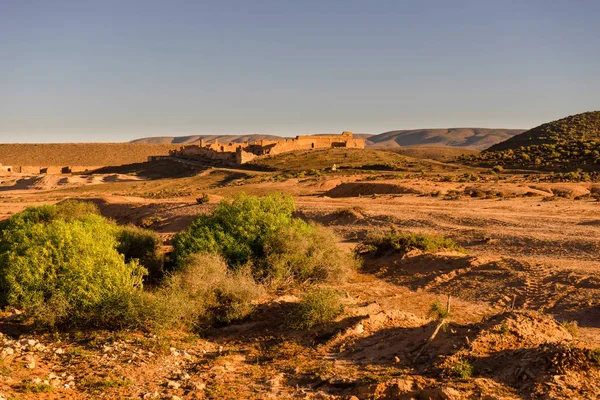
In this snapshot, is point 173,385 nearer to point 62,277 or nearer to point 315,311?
point 315,311

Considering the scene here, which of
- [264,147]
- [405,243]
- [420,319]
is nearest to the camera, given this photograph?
[420,319]

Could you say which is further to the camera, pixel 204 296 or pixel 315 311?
pixel 204 296

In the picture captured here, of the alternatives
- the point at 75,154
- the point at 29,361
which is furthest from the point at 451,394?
the point at 75,154

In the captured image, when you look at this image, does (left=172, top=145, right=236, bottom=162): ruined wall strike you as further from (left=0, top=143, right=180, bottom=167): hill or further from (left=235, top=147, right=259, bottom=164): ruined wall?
(left=0, top=143, right=180, bottom=167): hill

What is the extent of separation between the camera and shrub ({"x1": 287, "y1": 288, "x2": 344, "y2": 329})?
417 inches

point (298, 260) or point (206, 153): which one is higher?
point (206, 153)

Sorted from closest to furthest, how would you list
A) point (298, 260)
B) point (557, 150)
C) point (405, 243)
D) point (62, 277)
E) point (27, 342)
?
point (27, 342) < point (62, 277) < point (298, 260) < point (405, 243) < point (557, 150)

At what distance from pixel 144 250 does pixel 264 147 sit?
1745 inches

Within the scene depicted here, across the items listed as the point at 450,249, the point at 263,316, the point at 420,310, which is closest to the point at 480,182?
the point at 450,249

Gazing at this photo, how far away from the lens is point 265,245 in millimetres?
14875

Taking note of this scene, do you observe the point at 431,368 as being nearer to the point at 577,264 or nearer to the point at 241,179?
the point at 577,264

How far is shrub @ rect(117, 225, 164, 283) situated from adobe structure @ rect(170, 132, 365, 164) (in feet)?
128

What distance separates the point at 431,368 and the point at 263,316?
445 cm

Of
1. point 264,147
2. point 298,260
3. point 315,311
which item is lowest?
point 315,311
